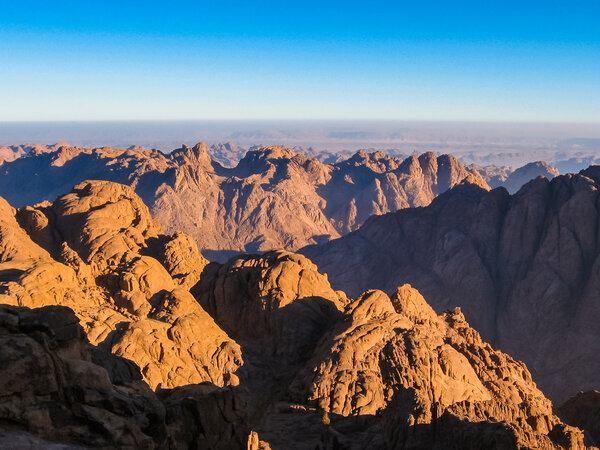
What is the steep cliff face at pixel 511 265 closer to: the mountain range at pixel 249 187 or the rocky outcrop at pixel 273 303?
the mountain range at pixel 249 187

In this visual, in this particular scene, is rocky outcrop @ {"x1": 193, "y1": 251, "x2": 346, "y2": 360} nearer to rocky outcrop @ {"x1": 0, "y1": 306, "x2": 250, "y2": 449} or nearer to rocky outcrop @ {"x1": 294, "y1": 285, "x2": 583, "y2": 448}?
rocky outcrop @ {"x1": 294, "y1": 285, "x2": 583, "y2": 448}

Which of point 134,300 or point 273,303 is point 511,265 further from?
point 134,300

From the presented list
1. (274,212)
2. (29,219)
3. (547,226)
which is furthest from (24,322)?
(274,212)

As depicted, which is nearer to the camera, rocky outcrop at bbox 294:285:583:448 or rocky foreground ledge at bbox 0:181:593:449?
rocky foreground ledge at bbox 0:181:593:449

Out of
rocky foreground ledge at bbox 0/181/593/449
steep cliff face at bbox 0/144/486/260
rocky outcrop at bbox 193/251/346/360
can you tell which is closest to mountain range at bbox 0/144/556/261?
steep cliff face at bbox 0/144/486/260

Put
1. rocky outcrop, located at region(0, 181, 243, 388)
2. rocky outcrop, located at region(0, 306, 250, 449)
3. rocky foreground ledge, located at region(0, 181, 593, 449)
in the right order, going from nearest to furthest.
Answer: rocky outcrop, located at region(0, 306, 250, 449)
rocky foreground ledge, located at region(0, 181, 593, 449)
rocky outcrop, located at region(0, 181, 243, 388)

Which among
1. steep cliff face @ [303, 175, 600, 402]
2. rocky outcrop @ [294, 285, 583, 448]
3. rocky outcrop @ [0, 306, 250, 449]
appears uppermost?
rocky outcrop @ [0, 306, 250, 449]

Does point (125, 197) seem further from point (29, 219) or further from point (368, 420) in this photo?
point (368, 420)

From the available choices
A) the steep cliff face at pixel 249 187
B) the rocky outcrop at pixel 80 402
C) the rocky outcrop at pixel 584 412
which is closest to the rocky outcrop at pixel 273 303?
the rocky outcrop at pixel 80 402
